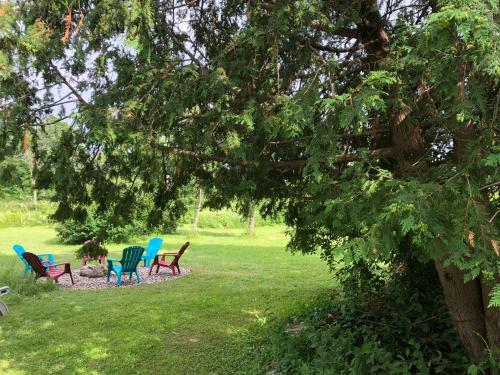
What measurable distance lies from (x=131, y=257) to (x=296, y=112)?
735 cm

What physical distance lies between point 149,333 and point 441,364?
371 cm

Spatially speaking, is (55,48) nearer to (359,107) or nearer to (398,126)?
(359,107)

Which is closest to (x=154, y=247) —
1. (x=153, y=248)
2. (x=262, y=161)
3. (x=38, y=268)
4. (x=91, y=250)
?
(x=153, y=248)

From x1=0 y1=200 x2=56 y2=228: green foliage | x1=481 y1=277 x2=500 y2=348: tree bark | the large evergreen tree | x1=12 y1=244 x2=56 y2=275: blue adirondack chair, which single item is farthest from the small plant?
x1=0 y1=200 x2=56 y2=228: green foliage

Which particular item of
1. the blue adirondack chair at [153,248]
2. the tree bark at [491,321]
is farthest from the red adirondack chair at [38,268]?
the tree bark at [491,321]

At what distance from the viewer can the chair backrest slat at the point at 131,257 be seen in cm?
904

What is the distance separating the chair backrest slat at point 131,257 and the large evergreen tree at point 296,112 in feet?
15.8

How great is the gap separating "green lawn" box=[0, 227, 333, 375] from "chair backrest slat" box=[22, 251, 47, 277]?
2.64ft

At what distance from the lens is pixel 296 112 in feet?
8.27

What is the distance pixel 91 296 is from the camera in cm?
829

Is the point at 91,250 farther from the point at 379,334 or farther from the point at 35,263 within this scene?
the point at 35,263

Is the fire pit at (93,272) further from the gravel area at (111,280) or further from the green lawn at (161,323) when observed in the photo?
the green lawn at (161,323)

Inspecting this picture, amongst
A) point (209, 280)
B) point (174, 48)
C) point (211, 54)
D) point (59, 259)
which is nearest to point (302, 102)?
point (174, 48)

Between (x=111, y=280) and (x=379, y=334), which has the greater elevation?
(x=379, y=334)
